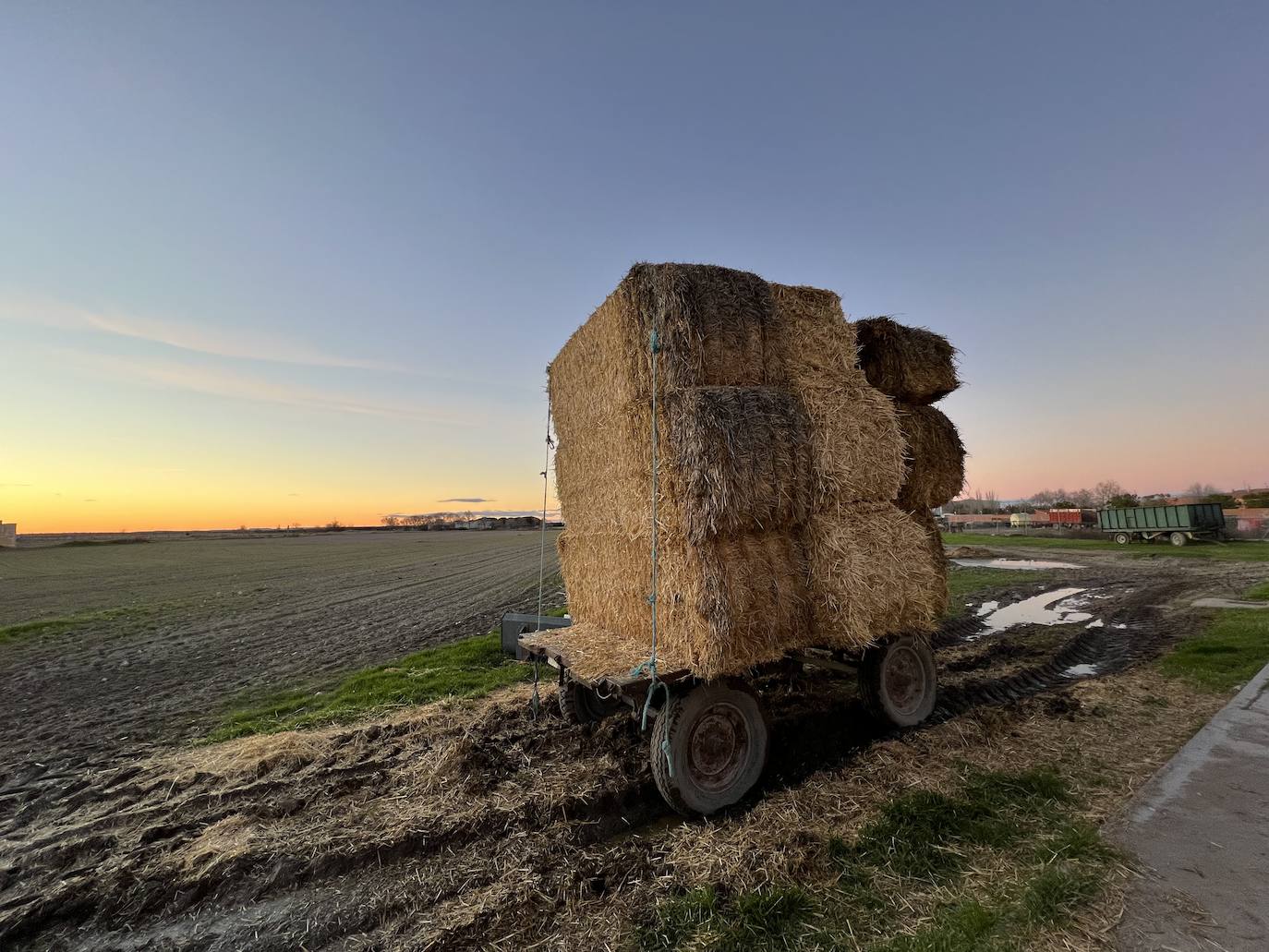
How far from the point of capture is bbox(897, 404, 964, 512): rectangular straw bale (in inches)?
249

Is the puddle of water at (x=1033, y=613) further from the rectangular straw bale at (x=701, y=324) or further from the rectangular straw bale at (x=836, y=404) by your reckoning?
the rectangular straw bale at (x=701, y=324)

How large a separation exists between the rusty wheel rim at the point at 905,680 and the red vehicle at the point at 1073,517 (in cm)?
4553

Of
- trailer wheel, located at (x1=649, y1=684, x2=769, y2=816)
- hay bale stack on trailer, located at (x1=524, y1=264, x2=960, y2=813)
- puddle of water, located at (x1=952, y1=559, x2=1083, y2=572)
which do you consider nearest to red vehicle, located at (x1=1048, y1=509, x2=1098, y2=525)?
puddle of water, located at (x1=952, y1=559, x2=1083, y2=572)

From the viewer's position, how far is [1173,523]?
28.2 m

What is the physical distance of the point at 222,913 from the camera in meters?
3.33

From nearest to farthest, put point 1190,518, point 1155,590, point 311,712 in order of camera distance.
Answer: point 311,712 → point 1155,590 → point 1190,518

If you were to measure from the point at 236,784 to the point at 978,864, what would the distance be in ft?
18.7

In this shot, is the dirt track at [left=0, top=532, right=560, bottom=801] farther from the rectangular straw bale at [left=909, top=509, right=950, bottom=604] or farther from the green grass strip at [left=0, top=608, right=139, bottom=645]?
the rectangular straw bale at [left=909, top=509, right=950, bottom=604]

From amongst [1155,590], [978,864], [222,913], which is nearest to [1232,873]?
[978,864]

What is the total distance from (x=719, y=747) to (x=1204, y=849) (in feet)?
9.36

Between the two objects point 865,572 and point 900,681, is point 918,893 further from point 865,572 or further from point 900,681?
point 900,681

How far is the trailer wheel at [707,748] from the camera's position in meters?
4.12

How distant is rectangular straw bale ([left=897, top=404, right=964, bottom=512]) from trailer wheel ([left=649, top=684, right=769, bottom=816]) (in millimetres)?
3131

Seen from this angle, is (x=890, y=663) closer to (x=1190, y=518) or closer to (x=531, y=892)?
(x=531, y=892)
